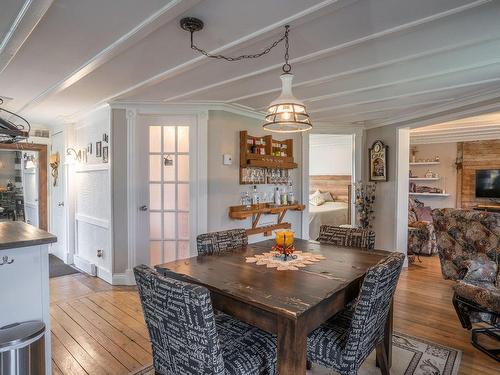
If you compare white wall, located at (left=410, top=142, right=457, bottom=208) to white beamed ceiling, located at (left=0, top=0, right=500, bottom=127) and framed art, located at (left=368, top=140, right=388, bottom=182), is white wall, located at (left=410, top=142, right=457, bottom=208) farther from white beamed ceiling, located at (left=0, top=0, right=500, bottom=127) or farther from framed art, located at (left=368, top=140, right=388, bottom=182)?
white beamed ceiling, located at (left=0, top=0, right=500, bottom=127)

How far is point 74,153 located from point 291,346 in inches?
178

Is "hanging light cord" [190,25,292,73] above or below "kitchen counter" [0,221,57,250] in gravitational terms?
above

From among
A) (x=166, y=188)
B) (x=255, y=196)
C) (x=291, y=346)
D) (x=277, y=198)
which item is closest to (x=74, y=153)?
(x=166, y=188)

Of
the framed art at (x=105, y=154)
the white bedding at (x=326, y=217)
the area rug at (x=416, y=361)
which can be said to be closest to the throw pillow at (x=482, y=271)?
the area rug at (x=416, y=361)

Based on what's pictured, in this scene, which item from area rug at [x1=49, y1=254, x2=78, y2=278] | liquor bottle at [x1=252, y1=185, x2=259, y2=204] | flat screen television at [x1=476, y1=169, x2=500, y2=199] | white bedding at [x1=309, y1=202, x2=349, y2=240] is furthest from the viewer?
flat screen television at [x1=476, y1=169, x2=500, y2=199]

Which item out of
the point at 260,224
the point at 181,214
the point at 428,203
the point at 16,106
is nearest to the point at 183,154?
the point at 181,214

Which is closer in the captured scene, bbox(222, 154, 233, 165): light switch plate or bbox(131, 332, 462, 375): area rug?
bbox(131, 332, 462, 375): area rug

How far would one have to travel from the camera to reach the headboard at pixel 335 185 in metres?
6.98

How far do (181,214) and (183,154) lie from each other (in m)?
0.74

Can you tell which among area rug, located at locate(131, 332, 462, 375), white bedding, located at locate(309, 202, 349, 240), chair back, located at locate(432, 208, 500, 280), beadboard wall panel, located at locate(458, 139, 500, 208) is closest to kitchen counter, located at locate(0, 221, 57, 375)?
area rug, located at locate(131, 332, 462, 375)

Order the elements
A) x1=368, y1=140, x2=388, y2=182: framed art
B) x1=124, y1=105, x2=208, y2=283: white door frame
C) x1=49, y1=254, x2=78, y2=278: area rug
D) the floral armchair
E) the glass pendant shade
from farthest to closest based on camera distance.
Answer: the floral armchair < x1=368, y1=140, x2=388, y2=182: framed art < x1=49, y1=254, x2=78, y2=278: area rug < x1=124, y1=105, x2=208, y2=283: white door frame < the glass pendant shade

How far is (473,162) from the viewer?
6656 millimetres

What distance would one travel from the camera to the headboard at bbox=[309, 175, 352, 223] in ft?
22.9

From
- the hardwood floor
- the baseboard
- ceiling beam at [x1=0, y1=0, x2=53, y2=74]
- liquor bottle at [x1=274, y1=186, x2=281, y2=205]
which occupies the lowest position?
the hardwood floor
